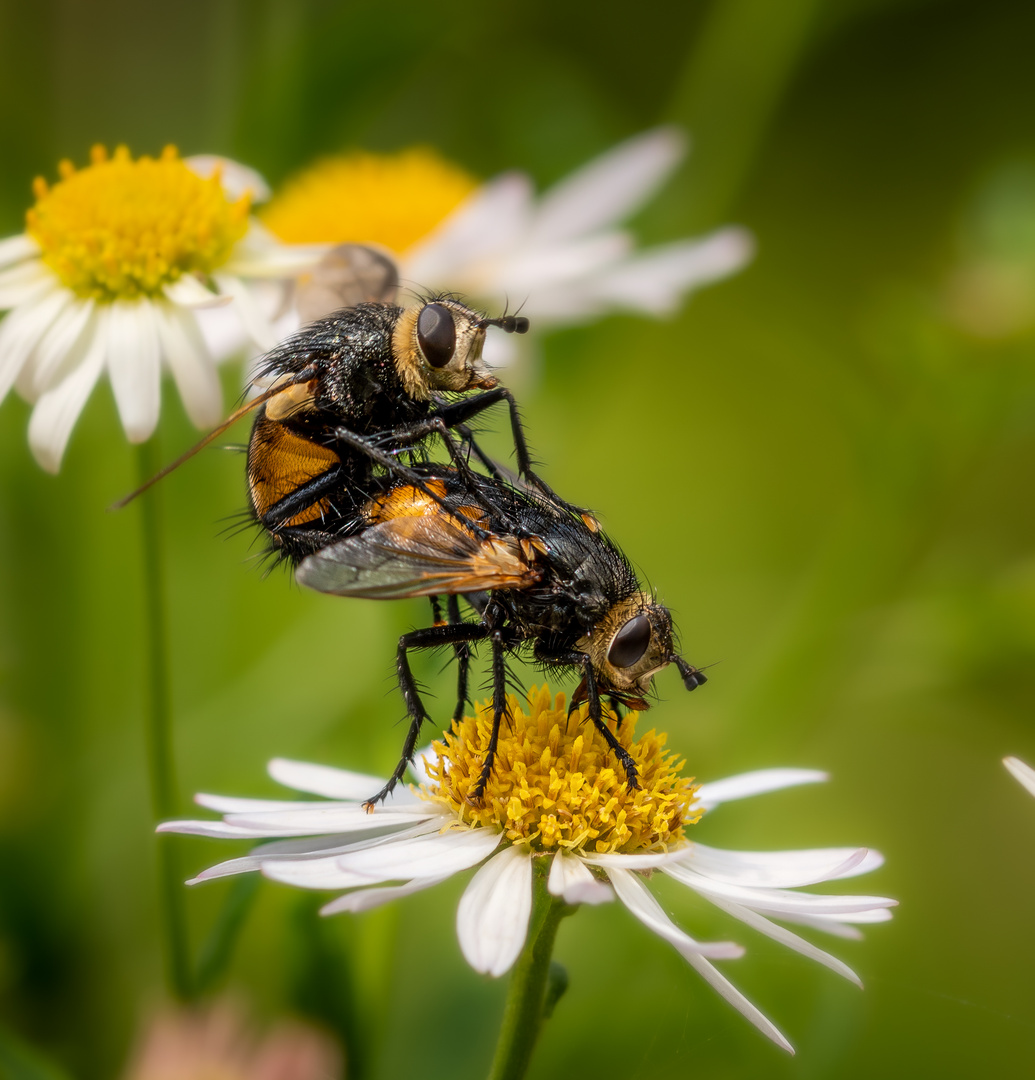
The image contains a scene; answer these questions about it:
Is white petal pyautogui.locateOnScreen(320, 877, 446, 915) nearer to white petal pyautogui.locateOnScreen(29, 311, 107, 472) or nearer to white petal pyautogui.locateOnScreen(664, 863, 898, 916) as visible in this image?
white petal pyautogui.locateOnScreen(664, 863, 898, 916)

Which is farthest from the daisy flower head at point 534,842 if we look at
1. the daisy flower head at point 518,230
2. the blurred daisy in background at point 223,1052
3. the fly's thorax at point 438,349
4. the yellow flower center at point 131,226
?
the daisy flower head at point 518,230

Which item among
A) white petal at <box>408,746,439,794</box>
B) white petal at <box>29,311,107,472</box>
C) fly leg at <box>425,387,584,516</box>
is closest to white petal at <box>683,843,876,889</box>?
white petal at <box>408,746,439,794</box>

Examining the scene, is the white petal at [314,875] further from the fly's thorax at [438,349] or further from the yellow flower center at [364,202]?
the yellow flower center at [364,202]

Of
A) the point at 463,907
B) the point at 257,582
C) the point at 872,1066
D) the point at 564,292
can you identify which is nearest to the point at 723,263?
the point at 564,292

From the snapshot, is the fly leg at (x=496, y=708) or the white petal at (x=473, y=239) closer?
the fly leg at (x=496, y=708)

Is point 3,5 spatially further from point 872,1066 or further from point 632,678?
point 872,1066

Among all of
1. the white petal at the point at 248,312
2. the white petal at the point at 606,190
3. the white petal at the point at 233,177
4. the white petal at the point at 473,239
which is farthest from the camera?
the white petal at the point at 606,190
